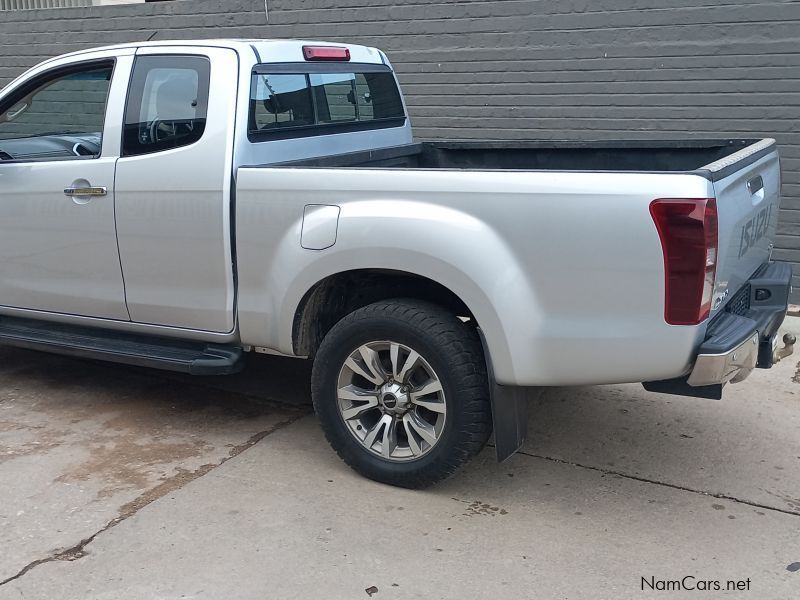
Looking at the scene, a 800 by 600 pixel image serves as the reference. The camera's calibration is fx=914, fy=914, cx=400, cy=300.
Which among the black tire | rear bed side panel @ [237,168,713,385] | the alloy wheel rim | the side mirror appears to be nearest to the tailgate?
rear bed side panel @ [237,168,713,385]

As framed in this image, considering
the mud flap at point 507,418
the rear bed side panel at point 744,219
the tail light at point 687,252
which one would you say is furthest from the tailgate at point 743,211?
the mud flap at point 507,418

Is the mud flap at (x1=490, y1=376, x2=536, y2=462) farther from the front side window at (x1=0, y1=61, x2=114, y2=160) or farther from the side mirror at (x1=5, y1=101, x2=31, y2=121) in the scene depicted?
the side mirror at (x1=5, y1=101, x2=31, y2=121)

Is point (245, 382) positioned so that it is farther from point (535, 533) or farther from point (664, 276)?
point (664, 276)

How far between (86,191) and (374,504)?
7.18 ft

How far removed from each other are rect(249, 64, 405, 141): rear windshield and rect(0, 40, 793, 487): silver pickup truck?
13 millimetres

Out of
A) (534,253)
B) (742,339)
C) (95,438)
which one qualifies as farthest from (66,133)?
(742,339)

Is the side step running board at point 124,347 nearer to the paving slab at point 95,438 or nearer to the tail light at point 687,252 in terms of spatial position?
the paving slab at point 95,438

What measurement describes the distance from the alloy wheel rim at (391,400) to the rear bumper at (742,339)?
0.93 m

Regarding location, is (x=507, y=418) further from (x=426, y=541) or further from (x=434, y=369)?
(x=426, y=541)

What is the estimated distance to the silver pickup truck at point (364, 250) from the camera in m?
3.51

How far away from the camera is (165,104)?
15.0ft

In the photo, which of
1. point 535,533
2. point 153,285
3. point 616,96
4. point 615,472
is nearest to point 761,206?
point 615,472

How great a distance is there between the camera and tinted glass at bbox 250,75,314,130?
4492 mm

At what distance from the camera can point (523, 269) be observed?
3.61m
